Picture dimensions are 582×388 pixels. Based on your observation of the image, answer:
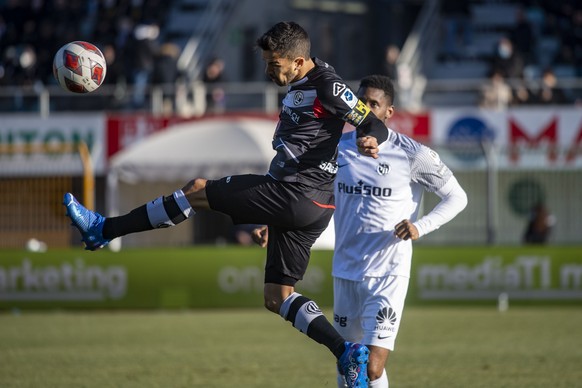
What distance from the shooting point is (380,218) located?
8.34m

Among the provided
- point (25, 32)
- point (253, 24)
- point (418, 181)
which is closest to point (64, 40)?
point (25, 32)

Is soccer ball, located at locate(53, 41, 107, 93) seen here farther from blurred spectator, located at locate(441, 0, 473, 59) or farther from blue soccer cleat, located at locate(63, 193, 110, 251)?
blurred spectator, located at locate(441, 0, 473, 59)

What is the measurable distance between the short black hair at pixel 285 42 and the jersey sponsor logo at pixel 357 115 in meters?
0.47

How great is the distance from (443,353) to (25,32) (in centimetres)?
1994

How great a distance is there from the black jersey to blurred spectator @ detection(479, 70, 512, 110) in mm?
16550

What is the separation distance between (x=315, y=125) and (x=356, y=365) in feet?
5.08

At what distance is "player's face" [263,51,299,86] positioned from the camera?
24.9 feet

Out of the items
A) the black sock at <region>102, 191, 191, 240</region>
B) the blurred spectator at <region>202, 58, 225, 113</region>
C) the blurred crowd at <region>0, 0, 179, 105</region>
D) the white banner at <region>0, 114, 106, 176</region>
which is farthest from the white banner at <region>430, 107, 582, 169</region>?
the black sock at <region>102, 191, 191, 240</region>

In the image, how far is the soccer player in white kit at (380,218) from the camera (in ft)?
26.8

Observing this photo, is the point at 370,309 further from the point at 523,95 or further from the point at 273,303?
the point at 523,95

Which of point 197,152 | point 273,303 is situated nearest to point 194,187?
point 273,303

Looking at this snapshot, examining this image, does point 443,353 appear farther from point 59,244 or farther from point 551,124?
point 551,124

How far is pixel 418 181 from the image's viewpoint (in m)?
8.41

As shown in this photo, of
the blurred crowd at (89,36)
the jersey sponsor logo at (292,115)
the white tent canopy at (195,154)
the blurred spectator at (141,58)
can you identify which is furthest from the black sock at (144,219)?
the blurred spectator at (141,58)
